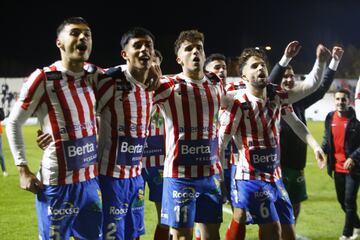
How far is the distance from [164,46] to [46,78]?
41.9m

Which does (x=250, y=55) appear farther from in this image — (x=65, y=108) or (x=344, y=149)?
(x=344, y=149)

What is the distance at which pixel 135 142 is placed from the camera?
13.1ft

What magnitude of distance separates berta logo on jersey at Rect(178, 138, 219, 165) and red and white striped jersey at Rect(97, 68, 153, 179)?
0.43 m

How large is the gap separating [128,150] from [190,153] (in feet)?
1.85

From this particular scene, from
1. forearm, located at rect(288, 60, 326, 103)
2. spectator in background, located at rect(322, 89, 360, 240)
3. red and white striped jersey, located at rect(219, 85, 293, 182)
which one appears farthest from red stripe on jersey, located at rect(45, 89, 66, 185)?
spectator in background, located at rect(322, 89, 360, 240)

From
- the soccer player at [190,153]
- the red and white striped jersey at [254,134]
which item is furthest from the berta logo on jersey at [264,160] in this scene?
the soccer player at [190,153]

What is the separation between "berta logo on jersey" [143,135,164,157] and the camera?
5.60 metres

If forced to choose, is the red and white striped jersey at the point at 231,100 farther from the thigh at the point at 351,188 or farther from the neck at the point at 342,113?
the neck at the point at 342,113

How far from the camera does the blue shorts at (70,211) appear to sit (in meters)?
3.60

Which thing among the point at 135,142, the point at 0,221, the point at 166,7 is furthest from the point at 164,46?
the point at 135,142

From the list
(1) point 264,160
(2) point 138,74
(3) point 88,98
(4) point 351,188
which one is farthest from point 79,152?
(4) point 351,188

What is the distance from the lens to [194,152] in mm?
4305

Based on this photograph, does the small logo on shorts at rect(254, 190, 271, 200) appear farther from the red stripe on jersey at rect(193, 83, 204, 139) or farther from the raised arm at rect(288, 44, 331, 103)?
the raised arm at rect(288, 44, 331, 103)

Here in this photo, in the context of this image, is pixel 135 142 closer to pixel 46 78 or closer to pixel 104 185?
pixel 104 185
